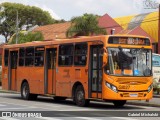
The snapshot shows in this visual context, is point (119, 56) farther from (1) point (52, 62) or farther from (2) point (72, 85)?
(1) point (52, 62)

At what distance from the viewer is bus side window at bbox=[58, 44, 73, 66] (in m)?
21.8

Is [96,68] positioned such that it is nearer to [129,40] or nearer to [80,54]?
[80,54]

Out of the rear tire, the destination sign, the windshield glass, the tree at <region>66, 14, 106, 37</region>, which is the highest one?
the tree at <region>66, 14, 106, 37</region>

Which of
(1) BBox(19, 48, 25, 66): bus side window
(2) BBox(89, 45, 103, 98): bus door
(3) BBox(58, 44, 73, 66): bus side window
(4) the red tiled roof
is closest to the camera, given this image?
(2) BBox(89, 45, 103, 98): bus door

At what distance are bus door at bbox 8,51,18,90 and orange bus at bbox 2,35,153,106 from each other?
9.70 feet

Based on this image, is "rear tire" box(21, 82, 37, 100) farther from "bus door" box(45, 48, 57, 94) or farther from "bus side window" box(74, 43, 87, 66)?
"bus side window" box(74, 43, 87, 66)

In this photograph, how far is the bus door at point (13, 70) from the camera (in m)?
27.4

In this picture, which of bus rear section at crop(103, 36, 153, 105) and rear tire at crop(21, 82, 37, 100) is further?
rear tire at crop(21, 82, 37, 100)

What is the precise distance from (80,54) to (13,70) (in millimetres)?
7649

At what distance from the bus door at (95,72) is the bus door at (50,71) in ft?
11.3

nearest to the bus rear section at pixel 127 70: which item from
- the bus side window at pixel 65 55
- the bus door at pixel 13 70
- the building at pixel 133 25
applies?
the bus side window at pixel 65 55

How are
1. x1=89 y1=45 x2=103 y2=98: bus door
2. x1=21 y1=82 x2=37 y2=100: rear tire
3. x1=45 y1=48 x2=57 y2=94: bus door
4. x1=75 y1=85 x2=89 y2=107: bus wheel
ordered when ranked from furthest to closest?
x1=21 y1=82 x2=37 y2=100: rear tire
x1=45 y1=48 x2=57 y2=94: bus door
x1=75 y1=85 x2=89 y2=107: bus wheel
x1=89 y1=45 x2=103 y2=98: bus door

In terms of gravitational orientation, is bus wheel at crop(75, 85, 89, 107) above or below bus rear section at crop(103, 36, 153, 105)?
below

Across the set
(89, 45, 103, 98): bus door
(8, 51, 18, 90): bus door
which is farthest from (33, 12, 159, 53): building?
(89, 45, 103, 98): bus door
